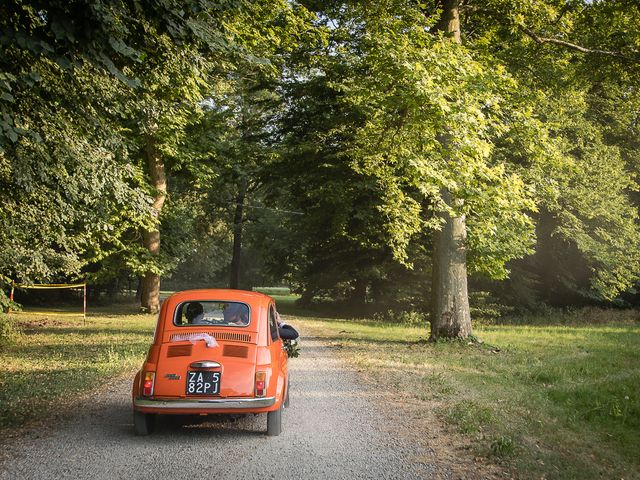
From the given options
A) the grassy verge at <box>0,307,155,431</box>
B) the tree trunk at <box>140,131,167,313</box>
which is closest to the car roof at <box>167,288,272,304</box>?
the grassy verge at <box>0,307,155,431</box>

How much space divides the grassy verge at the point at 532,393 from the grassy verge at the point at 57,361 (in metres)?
5.32

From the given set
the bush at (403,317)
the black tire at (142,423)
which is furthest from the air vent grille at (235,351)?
the bush at (403,317)

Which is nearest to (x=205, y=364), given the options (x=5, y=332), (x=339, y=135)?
(x=5, y=332)

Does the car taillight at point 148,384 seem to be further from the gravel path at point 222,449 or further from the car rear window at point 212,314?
the car rear window at point 212,314

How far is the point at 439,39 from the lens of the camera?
13164 mm

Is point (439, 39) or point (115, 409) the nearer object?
point (115, 409)

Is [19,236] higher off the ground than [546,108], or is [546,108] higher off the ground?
[546,108]

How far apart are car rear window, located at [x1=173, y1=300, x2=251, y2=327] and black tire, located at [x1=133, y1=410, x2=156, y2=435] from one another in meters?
1.19

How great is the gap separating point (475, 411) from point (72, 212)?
6.97m

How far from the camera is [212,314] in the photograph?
24.6 feet

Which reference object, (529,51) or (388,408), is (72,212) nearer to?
(388,408)

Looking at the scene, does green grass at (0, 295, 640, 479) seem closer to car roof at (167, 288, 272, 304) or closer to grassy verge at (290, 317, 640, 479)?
grassy verge at (290, 317, 640, 479)

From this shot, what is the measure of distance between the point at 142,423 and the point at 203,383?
0.92 m

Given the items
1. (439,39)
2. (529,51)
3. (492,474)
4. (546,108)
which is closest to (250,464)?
(492,474)
